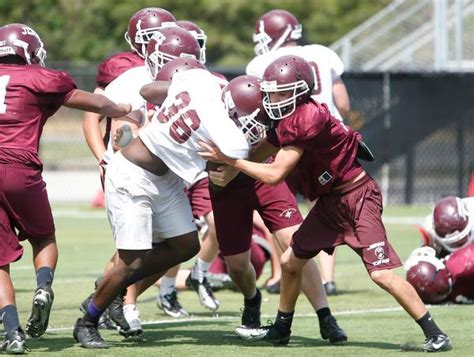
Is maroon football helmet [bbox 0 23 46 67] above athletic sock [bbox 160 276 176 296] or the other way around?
above

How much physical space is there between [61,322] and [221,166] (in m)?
1.95

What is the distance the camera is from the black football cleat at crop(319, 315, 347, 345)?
23.4 feet

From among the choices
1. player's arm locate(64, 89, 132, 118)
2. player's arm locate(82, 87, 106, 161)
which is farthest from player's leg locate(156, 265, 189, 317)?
player's arm locate(64, 89, 132, 118)

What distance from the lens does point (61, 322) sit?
8039mm

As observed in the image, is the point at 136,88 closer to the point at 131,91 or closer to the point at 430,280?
the point at 131,91

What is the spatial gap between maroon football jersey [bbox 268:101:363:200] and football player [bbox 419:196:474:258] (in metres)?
2.00

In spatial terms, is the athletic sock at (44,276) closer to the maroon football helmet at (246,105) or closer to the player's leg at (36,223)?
the player's leg at (36,223)

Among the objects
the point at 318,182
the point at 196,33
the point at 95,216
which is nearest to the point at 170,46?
the point at 196,33

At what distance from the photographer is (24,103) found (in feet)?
22.7

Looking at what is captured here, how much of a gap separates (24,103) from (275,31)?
3089 mm

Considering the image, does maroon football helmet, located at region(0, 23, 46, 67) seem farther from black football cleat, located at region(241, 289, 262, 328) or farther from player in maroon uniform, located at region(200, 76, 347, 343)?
black football cleat, located at region(241, 289, 262, 328)

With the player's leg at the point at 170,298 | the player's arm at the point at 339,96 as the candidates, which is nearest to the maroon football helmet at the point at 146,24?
the player's leg at the point at 170,298

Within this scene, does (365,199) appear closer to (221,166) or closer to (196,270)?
(221,166)

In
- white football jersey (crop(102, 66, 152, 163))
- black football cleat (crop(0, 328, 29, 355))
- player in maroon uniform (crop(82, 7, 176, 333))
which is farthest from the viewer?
player in maroon uniform (crop(82, 7, 176, 333))
